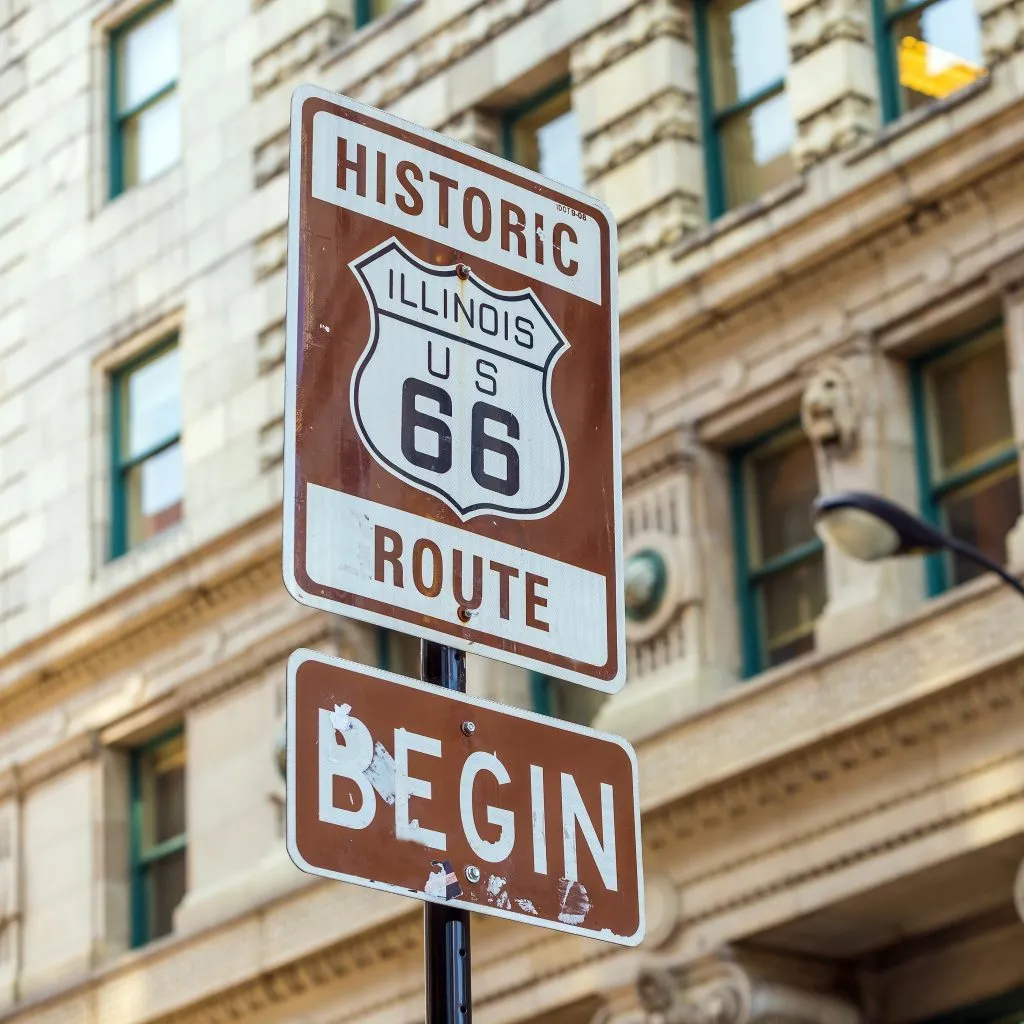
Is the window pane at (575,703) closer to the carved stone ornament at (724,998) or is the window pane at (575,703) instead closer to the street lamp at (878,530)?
the carved stone ornament at (724,998)

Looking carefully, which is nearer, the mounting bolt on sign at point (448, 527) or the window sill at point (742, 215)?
the mounting bolt on sign at point (448, 527)

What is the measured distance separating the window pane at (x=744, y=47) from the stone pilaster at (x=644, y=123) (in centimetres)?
19

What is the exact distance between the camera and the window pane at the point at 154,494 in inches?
965

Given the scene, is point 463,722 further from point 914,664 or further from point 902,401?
point 902,401

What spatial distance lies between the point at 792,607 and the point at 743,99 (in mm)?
4071

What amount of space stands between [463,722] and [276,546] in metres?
17.7

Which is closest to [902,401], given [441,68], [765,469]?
[765,469]

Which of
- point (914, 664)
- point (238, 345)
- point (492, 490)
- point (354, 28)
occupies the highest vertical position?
point (354, 28)

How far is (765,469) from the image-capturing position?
63.7 feet

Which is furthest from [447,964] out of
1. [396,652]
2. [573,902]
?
[396,652]

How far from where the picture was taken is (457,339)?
18.1 ft

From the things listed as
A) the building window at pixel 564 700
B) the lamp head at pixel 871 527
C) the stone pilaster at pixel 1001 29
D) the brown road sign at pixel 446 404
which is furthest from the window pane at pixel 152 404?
the brown road sign at pixel 446 404

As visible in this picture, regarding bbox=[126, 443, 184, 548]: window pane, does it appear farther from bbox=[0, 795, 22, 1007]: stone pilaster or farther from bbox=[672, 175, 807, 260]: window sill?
bbox=[672, 175, 807, 260]: window sill

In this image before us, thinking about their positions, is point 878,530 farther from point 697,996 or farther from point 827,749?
point 697,996
